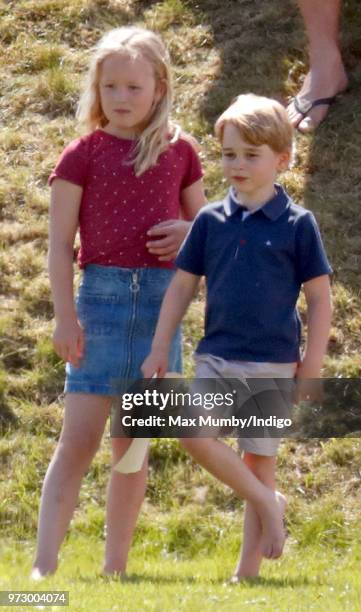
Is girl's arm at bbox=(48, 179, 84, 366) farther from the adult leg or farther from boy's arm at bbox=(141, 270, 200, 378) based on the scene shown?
the adult leg

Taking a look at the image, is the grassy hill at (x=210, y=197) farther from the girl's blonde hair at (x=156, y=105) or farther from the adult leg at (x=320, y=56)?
the girl's blonde hair at (x=156, y=105)

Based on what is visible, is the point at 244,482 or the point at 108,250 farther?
the point at 108,250

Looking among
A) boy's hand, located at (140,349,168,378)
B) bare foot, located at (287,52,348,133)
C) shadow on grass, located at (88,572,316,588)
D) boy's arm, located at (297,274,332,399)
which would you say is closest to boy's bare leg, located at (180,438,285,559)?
shadow on grass, located at (88,572,316,588)

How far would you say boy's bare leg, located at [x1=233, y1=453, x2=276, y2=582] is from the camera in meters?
4.62

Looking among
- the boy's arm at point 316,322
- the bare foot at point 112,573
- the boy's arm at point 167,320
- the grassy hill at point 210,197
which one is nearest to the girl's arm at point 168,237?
the boy's arm at point 167,320

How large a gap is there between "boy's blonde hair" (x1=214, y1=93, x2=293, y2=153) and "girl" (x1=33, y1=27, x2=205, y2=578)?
307mm

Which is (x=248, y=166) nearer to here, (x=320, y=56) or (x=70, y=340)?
(x=70, y=340)

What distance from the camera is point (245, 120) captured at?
14.7ft

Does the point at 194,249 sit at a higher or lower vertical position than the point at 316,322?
higher

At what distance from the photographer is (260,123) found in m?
4.48

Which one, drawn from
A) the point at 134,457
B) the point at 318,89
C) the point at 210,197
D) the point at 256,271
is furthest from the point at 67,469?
the point at 318,89

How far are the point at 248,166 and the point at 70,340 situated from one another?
0.82 meters

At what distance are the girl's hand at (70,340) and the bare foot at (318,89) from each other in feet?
10.7

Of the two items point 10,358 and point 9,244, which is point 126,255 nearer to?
point 10,358
